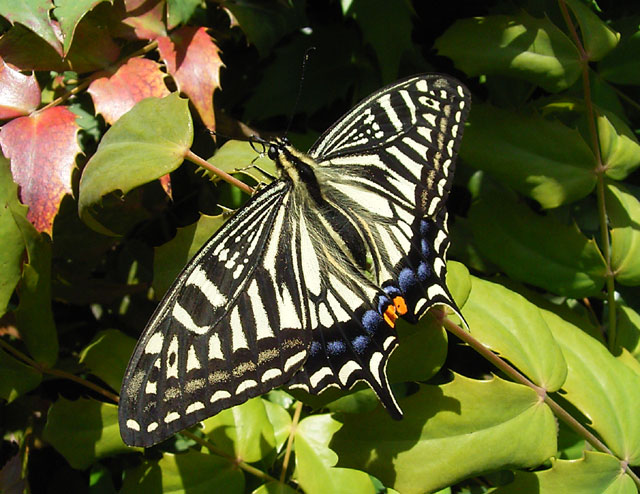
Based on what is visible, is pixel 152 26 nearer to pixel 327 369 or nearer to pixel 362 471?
pixel 327 369

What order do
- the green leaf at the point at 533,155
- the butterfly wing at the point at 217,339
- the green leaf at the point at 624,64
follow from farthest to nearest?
the green leaf at the point at 624,64, the green leaf at the point at 533,155, the butterfly wing at the point at 217,339

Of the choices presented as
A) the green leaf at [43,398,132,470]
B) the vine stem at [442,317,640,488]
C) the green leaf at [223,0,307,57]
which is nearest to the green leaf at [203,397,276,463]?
the green leaf at [43,398,132,470]

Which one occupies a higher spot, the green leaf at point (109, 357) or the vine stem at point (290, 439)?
the green leaf at point (109, 357)

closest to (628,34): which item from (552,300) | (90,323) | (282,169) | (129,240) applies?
(552,300)

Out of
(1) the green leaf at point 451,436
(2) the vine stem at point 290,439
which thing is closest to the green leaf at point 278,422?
(2) the vine stem at point 290,439

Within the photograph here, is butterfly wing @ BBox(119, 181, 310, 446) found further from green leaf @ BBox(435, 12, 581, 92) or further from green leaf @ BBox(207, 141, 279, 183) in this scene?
green leaf @ BBox(435, 12, 581, 92)

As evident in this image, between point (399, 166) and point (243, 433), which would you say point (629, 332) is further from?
point (243, 433)

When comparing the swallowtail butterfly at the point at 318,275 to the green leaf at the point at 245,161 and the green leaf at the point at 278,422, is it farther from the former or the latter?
the green leaf at the point at 278,422
